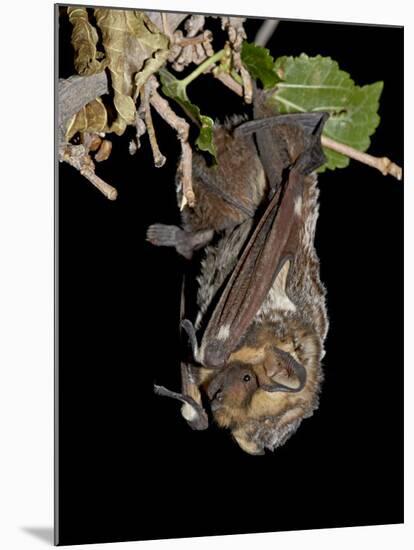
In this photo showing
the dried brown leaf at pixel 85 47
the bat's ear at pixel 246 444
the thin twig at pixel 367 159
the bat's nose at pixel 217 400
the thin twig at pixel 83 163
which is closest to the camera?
the dried brown leaf at pixel 85 47

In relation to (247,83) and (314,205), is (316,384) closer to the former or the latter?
(314,205)

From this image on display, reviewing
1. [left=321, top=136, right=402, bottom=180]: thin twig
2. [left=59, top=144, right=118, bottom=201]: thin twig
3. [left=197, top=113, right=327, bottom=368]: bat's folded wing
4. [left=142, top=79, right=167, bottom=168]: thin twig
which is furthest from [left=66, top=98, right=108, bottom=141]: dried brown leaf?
[left=321, top=136, right=402, bottom=180]: thin twig

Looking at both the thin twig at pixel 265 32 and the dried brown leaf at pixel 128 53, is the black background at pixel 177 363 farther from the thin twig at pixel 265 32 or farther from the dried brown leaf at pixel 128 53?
the dried brown leaf at pixel 128 53

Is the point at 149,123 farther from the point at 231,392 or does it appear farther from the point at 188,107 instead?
the point at 231,392

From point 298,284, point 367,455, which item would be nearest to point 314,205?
point 298,284

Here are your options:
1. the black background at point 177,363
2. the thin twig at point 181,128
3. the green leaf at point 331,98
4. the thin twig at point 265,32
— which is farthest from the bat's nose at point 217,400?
the thin twig at point 265,32

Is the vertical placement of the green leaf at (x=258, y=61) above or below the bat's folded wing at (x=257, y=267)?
above

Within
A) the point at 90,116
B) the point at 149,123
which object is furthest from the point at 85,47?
the point at 149,123
